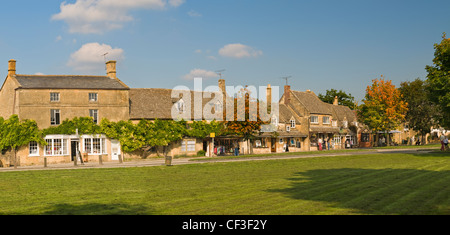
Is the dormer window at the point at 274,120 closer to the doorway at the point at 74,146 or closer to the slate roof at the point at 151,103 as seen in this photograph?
the slate roof at the point at 151,103

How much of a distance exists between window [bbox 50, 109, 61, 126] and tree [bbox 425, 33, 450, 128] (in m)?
38.0

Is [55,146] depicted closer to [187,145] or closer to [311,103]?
[187,145]

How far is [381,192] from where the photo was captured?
17.8 m

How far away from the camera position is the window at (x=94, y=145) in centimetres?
5078

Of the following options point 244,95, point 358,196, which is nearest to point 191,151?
point 244,95

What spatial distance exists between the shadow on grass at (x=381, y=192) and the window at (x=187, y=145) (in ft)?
108

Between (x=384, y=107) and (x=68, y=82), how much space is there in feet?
165

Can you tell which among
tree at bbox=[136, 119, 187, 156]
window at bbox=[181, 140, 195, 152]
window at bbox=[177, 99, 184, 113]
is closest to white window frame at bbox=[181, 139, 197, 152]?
window at bbox=[181, 140, 195, 152]

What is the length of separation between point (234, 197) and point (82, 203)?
552 centimetres

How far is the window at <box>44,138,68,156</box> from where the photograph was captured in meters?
49.0

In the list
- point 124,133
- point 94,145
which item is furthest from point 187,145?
point 94,145

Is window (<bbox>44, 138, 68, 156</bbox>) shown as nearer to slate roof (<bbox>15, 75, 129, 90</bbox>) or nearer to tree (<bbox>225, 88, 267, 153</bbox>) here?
slate roof (<bbox>15, 75, 129, 90</bbox>)

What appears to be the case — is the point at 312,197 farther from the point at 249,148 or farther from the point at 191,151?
the point at 249,148

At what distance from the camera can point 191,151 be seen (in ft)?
186
